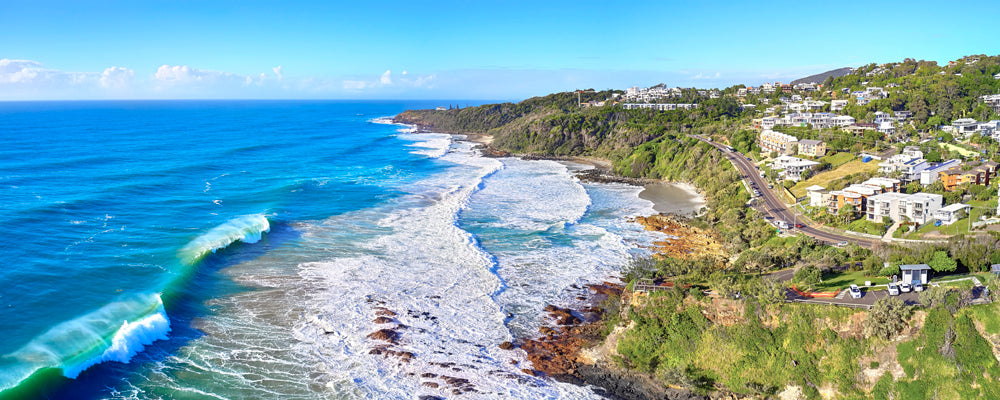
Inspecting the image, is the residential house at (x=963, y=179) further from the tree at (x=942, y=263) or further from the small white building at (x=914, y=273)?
the small white building at (x=914, y=273)

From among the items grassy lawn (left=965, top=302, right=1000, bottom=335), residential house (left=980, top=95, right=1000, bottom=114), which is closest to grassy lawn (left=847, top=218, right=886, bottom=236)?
grassy lawn (left=965, top=302, right=1000, bottom=335)

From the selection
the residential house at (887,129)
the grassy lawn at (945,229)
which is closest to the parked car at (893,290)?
the grassy lawn at (945,229)

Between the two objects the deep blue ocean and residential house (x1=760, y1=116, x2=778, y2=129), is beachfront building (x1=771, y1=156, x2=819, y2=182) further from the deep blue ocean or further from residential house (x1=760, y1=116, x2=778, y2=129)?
residential house (x1=760, y1=116, x2=778, y2=129)

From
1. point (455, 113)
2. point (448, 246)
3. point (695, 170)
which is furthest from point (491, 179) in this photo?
point (455, 113)

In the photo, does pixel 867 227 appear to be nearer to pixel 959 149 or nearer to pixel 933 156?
pixel 933 156

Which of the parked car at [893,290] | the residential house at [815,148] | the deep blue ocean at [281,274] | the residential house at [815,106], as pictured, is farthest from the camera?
the residential house at [815,106]

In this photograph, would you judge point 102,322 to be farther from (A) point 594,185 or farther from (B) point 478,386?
(A) point 594,185
